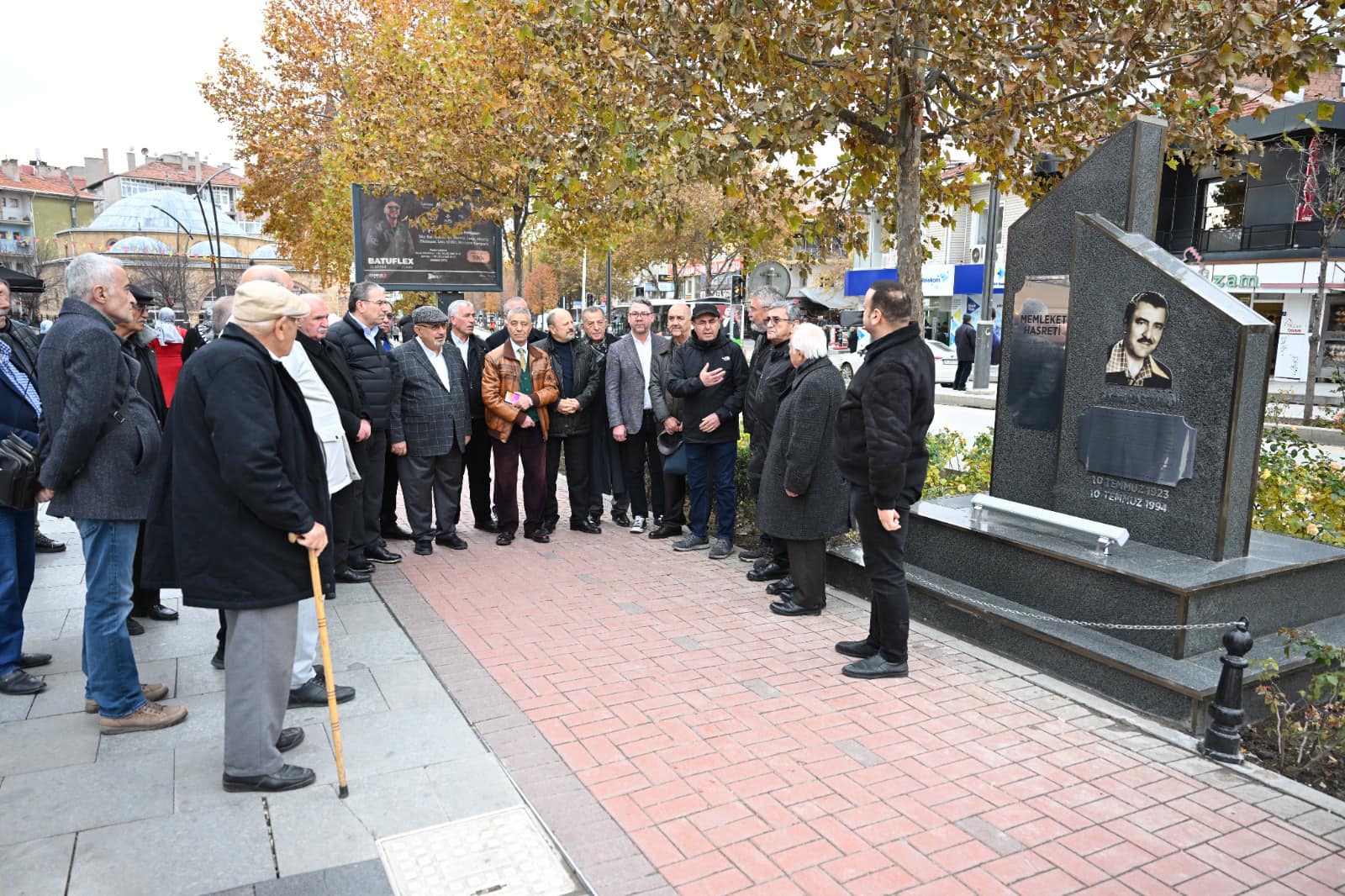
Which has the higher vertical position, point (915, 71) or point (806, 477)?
point (915, 71)

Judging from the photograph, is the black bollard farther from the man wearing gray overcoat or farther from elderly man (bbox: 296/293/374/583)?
elderly man (bbox: 296/293/374/583)

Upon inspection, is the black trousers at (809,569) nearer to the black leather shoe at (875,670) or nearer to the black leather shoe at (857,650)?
the black leather shoe at (857,650)

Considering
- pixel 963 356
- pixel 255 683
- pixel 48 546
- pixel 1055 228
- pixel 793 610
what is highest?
pixel 1055 228

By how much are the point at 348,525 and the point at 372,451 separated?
2.56ft

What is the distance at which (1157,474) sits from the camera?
5145 mm

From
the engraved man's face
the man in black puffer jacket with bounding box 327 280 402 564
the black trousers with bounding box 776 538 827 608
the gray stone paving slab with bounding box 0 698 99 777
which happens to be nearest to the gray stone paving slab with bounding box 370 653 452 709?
the gray stone paving slab with bounding box 0 698 99 777

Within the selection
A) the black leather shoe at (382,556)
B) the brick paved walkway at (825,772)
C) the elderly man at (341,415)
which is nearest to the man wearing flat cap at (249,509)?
the brick paved walkway at (825,772)

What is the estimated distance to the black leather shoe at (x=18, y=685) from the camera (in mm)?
4508

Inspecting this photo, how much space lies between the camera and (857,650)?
203 inches

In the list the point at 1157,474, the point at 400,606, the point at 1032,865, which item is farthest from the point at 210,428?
the point at 1157,474

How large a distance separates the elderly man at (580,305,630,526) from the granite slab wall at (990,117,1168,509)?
11.2 feet

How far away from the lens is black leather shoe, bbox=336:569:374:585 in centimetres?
659

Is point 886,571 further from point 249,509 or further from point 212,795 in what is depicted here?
point 212,795

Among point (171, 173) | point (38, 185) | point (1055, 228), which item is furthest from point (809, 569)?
point (171, 173)
